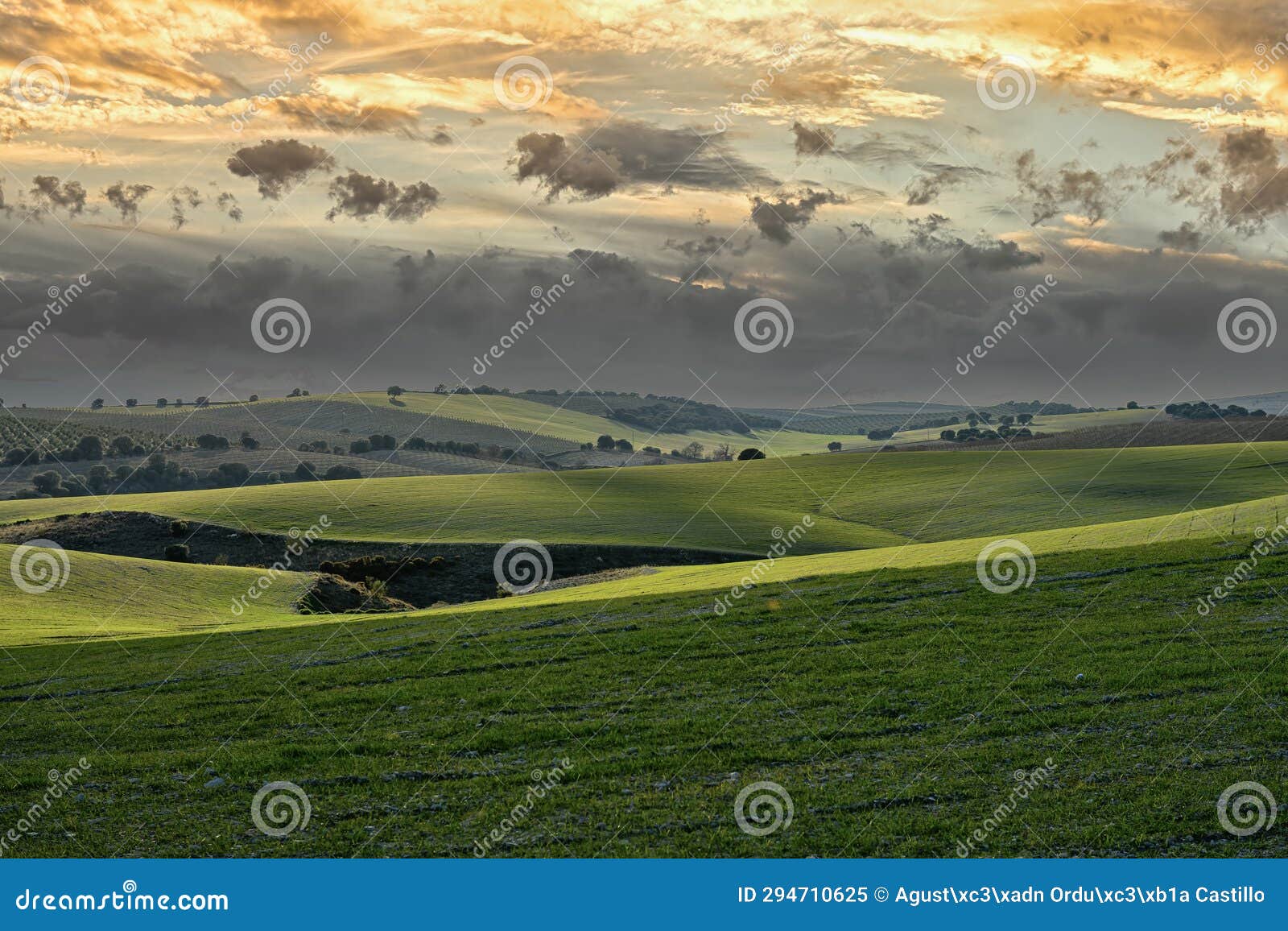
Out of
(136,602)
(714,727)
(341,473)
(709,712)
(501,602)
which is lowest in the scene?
(714,727)

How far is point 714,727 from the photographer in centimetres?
1861

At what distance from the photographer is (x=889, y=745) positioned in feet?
55.6

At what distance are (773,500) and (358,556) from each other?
3991 cm

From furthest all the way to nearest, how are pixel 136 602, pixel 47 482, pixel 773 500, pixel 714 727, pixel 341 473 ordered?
pixel 47 482 < pixel 341 473 < pixel 773 500 < pixel 136 602 < pixel 714 727

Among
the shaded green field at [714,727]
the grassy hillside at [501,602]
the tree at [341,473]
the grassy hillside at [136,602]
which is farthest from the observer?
the tree at [341,473]

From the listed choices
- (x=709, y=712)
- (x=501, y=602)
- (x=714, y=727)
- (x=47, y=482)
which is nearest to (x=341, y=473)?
(x=47, y=482)

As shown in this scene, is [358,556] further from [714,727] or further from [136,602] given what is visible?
[714,727]

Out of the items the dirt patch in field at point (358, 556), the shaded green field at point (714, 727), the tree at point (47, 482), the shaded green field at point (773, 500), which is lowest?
the shaded green field at point (714, 727)

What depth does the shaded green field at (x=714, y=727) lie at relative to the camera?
14.2m

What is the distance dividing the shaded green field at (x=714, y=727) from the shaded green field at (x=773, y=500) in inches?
1627

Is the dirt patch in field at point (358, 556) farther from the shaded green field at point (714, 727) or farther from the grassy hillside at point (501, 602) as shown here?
the shaded green field at point (714, 727)

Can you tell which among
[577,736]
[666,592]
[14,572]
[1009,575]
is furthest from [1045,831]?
[14,572]

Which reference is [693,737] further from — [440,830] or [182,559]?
[182,559]

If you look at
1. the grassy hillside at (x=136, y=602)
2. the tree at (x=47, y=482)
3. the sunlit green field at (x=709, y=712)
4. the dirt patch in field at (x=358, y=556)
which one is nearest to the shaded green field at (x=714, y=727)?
the sunlit green field at (x=709, y=712)
